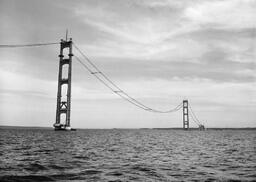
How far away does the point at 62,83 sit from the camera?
71.2 meters

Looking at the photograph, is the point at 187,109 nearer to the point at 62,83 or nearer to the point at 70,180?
the point at 62,83

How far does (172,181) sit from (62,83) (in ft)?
210

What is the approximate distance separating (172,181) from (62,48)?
236 feet

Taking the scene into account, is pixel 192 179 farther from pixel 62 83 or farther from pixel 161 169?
pixel 62 83

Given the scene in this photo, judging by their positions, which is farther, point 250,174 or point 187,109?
point 187,109

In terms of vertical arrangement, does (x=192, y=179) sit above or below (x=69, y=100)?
below

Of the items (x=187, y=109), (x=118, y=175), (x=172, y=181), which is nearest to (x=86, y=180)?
(x=118, y=175)

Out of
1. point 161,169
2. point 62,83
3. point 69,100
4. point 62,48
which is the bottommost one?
point 161,169

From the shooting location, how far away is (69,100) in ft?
225

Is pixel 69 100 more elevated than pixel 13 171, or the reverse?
pixel 69 100

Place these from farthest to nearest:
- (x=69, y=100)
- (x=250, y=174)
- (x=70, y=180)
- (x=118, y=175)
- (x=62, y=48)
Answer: (x=62, y=48) → (x=69, y=100) → (x=250, y=174) → (x=118, y=175) → (x=70, y=180)

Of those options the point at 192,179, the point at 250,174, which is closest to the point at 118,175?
the point at 192,179

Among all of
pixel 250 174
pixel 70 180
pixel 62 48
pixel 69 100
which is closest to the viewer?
pixel 70 180

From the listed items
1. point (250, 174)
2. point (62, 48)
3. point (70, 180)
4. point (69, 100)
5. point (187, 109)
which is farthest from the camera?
point (187, 109)
